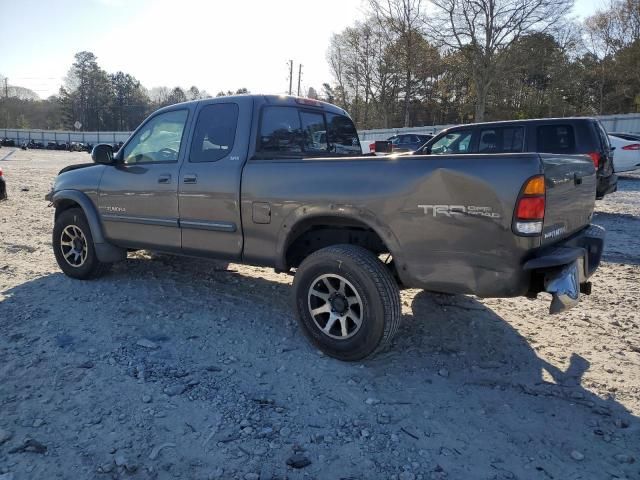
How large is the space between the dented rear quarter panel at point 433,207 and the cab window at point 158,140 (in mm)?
1408

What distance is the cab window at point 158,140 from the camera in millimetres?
4504

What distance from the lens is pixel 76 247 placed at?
17.2 feet

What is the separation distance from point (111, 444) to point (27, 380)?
106cm

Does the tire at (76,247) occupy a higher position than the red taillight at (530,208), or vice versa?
the red taillight at (530,208)

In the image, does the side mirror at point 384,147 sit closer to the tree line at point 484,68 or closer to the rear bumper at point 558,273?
the rear bumper at point 558,273

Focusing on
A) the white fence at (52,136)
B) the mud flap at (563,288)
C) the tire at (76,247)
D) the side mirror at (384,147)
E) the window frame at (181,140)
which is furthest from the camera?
the white fence at (52,136)

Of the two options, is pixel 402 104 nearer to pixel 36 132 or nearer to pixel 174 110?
pixel 174 110

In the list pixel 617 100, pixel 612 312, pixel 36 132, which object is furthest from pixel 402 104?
pixel 36 132

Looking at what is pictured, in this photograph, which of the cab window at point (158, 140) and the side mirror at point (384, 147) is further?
the side mirror at point (384, 147)

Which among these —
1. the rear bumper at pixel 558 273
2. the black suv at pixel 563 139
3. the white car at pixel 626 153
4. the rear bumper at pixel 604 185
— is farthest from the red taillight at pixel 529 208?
the white car at pixel 626 153

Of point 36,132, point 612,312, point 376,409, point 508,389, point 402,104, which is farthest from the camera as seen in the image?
point 36,132

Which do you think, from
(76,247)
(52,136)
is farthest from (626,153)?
(52,136)

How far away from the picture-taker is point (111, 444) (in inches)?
98.9

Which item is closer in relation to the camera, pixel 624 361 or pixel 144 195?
pixel 624 361
